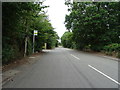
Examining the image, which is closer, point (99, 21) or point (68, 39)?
point (99, 21)

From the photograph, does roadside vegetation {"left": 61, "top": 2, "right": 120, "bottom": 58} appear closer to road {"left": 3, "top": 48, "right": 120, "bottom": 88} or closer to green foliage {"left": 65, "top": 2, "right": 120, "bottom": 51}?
green foliage {"left": 65, "top": 2, "right": 120, "bottom": 51}

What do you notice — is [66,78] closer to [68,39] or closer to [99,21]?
[99,21]

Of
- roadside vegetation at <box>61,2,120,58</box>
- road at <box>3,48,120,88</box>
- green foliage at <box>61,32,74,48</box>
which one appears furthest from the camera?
green foliage at <box>61,32,74,48</box>

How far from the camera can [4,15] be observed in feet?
23.0

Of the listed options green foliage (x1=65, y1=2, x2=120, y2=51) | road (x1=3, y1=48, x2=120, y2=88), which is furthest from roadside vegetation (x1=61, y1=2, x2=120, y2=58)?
road (x1=3, y1=48, x2=120, y2=88)

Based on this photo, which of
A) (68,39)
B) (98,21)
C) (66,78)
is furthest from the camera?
(68,39)

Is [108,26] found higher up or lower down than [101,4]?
lower down

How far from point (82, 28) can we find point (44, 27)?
7758 millimetres

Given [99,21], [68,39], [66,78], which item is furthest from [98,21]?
[68,39]

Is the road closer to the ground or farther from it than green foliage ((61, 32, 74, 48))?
closer to the ground

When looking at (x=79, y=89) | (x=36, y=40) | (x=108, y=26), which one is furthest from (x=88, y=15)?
(x=79, y=89)

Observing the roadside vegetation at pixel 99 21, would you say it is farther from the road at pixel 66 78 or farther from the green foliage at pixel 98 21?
the road at pixel 66 78

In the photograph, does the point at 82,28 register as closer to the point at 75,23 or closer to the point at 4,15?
the point at 75,23

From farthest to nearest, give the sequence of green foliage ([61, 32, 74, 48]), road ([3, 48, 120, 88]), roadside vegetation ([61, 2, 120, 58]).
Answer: green foliage ([61, 32, 74, 48]) → roadside vegetation ([61, 2, 120, 58]) → road ([3, 48, 120, 88])
